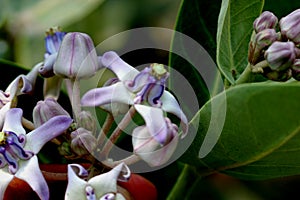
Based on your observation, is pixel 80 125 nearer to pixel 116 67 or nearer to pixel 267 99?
pixel 116 67

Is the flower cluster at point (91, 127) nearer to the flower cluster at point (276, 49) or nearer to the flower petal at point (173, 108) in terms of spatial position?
the flower petal at point (173, 108)

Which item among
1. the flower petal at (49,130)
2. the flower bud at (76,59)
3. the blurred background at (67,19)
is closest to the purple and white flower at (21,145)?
the flower petal at (49,130)

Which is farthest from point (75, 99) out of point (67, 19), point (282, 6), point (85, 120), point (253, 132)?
point (67, 19)

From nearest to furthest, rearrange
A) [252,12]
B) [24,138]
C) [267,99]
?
[267,99] < [24,138] < [252,12]

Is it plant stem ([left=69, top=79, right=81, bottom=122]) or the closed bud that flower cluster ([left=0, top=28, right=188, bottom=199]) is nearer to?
plant stem ([left=69, top=79, right=81, bottom=122])

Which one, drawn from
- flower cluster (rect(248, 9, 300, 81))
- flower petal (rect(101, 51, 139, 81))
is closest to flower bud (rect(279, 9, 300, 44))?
flower cluster (rect(248, 9, 300, 81))

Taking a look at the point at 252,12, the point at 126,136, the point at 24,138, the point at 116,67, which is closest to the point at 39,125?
the point at 24,138

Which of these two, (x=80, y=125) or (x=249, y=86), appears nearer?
(x=249, y=86)

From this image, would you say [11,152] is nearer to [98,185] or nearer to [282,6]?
[98,185]
